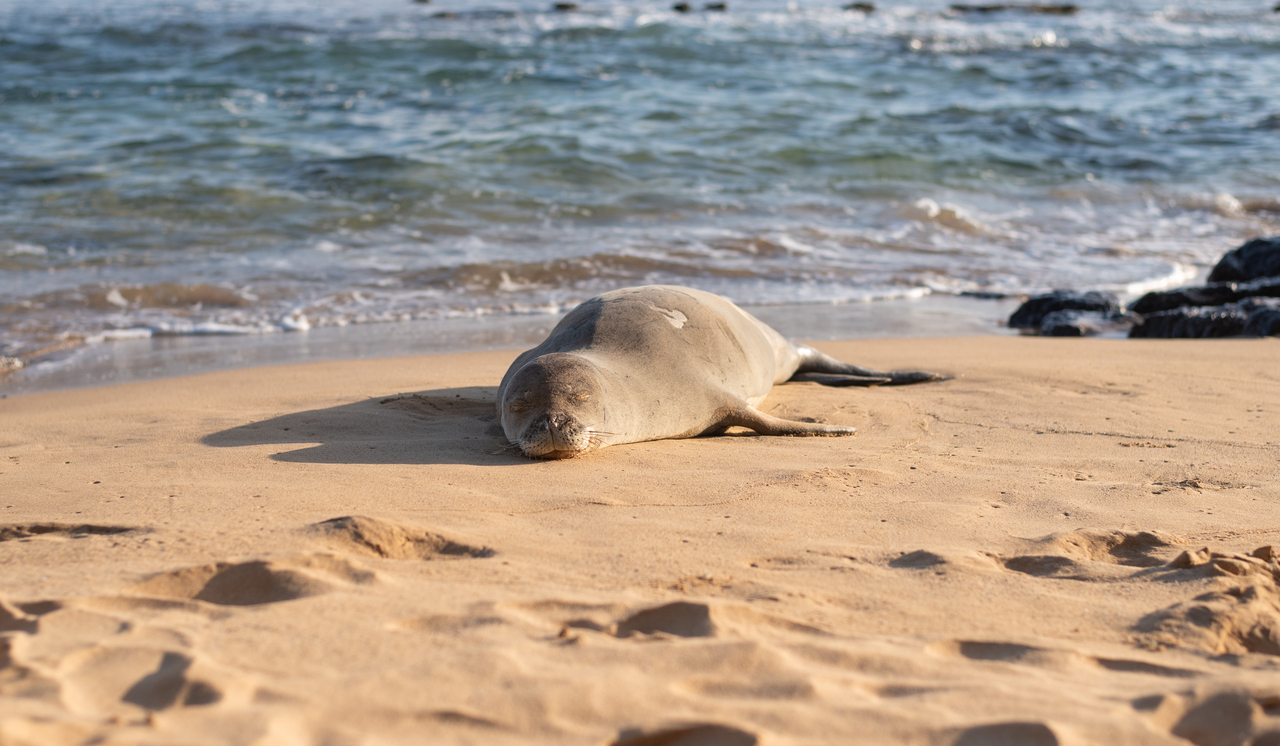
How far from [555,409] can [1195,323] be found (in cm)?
515

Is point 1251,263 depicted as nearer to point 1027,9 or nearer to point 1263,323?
point 1263,323

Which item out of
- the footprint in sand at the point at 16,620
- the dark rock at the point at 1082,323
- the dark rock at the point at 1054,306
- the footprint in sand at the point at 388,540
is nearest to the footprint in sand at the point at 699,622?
the footprint in sand at the point at 388,540

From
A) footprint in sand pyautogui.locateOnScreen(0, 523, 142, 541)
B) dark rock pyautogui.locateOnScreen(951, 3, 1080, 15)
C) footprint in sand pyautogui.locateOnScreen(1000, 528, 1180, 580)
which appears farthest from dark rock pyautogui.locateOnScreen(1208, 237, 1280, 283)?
dark rock pyautogui.locateOnScreen(951, 3, 1080, 15)

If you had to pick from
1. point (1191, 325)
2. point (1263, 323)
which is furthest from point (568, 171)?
point (1263, 323)

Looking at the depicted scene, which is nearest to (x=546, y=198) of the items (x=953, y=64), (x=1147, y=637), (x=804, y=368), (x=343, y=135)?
(x=343, y=135)

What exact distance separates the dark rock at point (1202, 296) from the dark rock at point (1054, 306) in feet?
0.81

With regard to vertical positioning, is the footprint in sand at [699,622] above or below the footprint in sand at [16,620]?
below

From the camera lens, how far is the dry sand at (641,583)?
6.00ft

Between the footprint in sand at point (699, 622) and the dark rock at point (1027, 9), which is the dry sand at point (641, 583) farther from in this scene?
the dark rock at point (1027, 9)

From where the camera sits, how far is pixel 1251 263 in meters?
8.41

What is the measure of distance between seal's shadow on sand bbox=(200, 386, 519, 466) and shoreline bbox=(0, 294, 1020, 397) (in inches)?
67.7

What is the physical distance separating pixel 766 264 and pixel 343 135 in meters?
7.39

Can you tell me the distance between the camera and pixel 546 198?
36.3 ft

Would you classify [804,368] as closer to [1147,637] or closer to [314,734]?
[1147,637]
